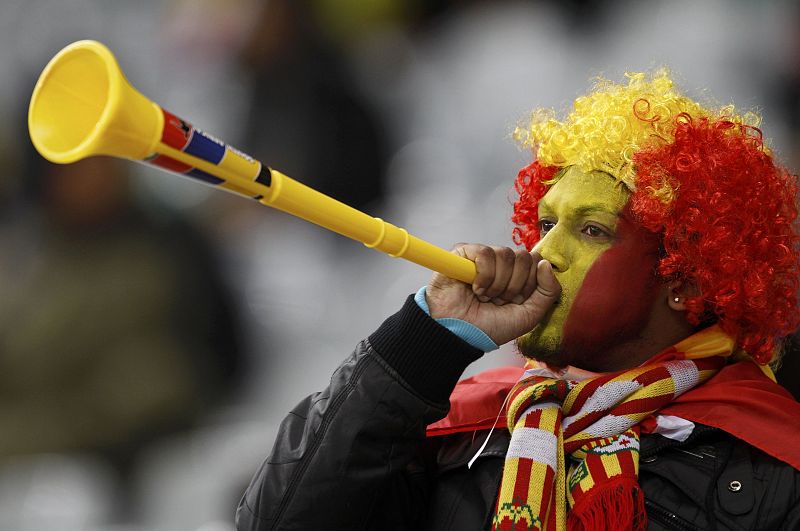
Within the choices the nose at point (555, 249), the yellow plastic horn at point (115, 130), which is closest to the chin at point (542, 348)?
the nose at point (555, 249)

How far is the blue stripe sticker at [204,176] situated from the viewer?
1096mm

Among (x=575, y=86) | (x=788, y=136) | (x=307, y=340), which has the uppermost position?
(x=575, y=86)

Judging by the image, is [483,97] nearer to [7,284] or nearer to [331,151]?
[331,151]

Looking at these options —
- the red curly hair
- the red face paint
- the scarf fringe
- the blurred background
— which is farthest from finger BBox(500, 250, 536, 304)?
the blurred background

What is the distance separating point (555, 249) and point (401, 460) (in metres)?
0.45

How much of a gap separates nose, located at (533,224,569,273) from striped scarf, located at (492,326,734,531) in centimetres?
21

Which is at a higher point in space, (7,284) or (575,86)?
(575,86)

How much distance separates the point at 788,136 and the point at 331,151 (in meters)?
1.32

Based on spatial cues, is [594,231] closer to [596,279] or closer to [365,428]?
[596,279]

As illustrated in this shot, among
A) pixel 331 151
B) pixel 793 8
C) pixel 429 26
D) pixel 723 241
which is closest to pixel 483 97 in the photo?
pixel 429 26

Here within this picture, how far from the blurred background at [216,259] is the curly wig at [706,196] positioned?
1.04 m

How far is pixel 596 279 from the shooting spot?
5.31ft

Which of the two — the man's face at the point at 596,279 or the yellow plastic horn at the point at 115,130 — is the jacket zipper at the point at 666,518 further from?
the yellow plastic horn at the point at 115,130

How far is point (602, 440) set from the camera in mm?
1587
